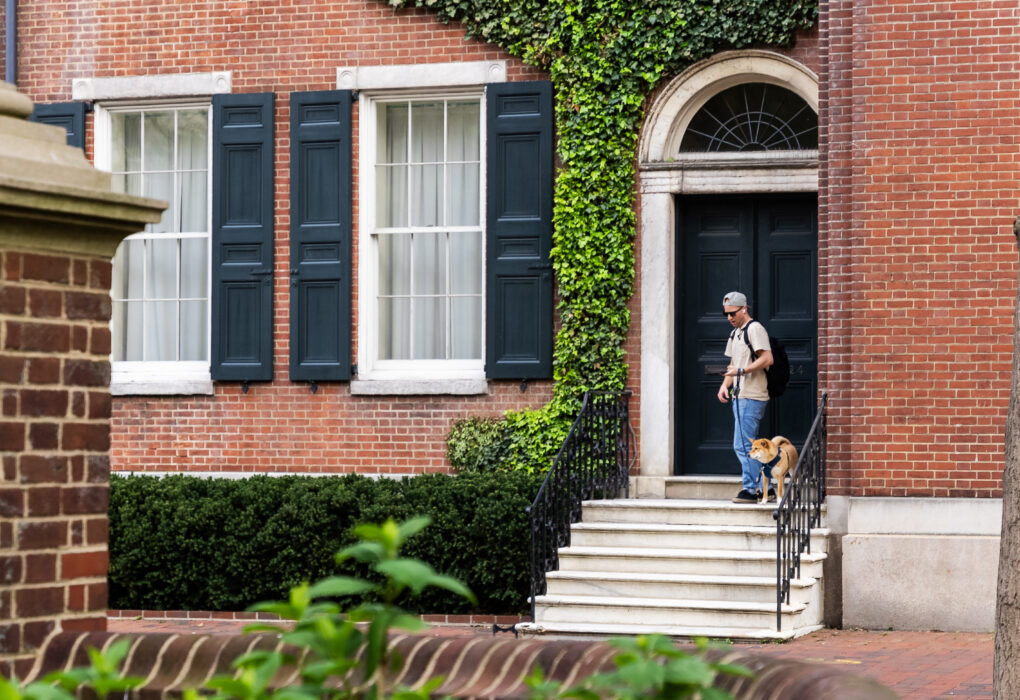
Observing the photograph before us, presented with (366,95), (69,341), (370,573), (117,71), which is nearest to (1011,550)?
(69,341)

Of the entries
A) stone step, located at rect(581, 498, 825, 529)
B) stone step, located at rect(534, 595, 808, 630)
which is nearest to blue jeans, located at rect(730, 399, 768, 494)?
stone step, located at rect(581, 498, 825, 529)

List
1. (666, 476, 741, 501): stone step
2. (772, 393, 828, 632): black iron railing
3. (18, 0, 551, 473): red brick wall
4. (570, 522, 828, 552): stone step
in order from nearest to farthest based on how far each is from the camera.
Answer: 1. (772, 393, 828, 632): black iron railing
2. (570, 522, 828, 552): stone step
3. (666, 476, 741, 501): stone step
4. (18, 0, 551, 473): red brick wall

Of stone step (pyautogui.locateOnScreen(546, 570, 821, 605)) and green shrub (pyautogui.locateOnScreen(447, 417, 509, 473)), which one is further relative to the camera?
green shrub (pyautogui.locateOnScreen(447, 417, 509, 473))

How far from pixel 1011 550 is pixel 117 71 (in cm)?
1028

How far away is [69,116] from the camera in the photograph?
13781mm

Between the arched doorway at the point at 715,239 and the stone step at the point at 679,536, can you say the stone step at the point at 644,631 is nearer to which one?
the stone step at the point at 679,536

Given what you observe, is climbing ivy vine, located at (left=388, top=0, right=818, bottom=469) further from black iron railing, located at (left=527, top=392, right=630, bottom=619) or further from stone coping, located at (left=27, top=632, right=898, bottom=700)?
stone coping, located at (left=27, top=632, right=898, bottom=700)

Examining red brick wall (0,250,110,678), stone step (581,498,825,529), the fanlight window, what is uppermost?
the fanlight window

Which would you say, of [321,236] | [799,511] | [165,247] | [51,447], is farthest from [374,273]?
[51,447]

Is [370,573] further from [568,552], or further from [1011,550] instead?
[1011,550]

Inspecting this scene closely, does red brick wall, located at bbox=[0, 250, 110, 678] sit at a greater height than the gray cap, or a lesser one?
lesser

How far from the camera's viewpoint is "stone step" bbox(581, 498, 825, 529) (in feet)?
37.1

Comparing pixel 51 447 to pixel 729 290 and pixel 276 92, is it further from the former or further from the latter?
pixel 276 92

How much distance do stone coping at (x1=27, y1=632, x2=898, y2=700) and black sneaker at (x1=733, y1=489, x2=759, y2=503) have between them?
822 centimetres
